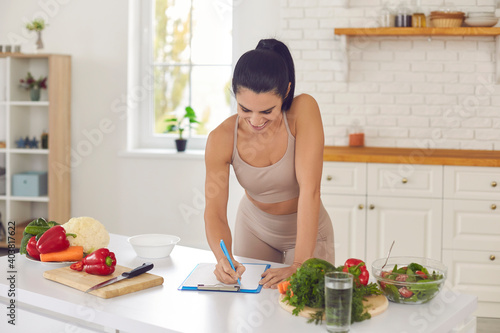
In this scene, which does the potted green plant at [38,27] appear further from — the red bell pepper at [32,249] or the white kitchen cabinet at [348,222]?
the red bell pepper at [32,249]

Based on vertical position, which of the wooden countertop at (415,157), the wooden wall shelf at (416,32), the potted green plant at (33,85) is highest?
the wooden wall shelf at (416,32)

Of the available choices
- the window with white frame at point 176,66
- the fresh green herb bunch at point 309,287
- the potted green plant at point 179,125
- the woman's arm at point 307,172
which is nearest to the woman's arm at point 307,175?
the woman's arm at point 307,172

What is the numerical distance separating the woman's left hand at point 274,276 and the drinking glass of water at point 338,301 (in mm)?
398

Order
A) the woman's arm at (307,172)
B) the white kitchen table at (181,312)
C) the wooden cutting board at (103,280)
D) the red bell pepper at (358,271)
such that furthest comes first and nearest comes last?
the woman's arm at (307,172) → the wooden cutting board at (103,280) → the red bell pepper at (358,271) → the white kitchen table at (181,312)

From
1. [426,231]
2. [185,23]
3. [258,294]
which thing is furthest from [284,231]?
[185,23]

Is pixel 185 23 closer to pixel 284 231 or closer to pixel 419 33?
pixel 419 33

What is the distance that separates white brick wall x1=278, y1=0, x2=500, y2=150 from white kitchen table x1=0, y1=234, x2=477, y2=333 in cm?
282

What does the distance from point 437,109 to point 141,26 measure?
253 centimetres

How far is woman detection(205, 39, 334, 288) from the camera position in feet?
6.53

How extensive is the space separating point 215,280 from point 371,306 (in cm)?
52

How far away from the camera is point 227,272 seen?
1855mm

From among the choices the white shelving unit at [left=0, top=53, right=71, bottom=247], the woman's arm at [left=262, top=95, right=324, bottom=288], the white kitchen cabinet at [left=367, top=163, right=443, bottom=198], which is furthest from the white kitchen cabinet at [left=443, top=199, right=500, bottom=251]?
the white shelving unit at [left=0, top=53, right=71, bottom=247]

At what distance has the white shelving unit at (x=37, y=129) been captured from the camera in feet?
15.9

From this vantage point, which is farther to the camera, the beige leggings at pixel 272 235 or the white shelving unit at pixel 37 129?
the white shelving unit at pixel 37 129
